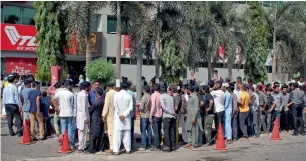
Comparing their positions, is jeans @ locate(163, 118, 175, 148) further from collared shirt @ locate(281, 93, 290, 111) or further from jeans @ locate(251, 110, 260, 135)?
collared shirt @ locate(281, 93, 290, 111)

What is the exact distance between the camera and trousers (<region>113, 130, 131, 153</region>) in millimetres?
10648

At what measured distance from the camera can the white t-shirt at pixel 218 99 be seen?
40.5 ft

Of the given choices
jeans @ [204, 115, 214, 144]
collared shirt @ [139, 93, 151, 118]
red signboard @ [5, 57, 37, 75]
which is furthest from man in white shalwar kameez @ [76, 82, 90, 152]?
red signboard @ [5, 57, 37, 75]

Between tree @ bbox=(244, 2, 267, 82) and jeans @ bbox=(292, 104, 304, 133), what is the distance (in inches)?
693

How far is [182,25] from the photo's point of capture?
2212 cm

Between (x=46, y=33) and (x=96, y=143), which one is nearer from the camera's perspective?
(x=96, y=143)

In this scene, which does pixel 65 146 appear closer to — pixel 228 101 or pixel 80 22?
pixel 228 101

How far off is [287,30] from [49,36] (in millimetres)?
16802

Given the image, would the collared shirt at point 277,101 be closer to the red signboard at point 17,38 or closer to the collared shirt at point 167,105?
the collared shirt at point 167,105

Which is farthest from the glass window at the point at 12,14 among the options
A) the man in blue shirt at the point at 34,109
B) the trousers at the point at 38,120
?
the trousers at the point at 38,120

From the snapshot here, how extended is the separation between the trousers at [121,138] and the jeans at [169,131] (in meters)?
1.03

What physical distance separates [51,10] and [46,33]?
159 cm

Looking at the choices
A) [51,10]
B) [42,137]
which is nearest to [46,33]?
[51,10]

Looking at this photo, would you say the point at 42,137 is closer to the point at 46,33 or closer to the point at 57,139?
the point at 57,139
